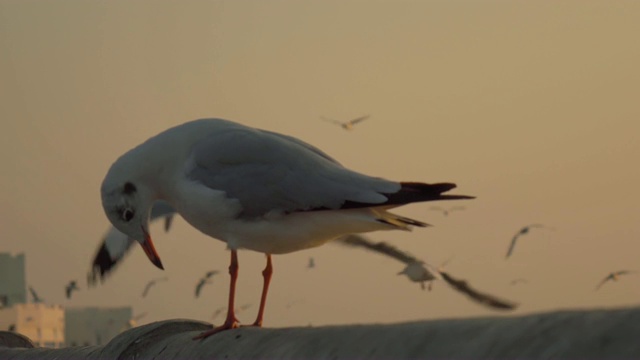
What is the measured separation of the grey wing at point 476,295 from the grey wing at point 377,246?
11.7 inches

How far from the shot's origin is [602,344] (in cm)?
501

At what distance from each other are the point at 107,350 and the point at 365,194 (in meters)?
1.67

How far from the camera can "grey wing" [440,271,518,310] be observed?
362 inches

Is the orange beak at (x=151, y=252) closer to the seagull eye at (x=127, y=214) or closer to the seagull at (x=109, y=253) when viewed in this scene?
the seagull eye at (x=127, y=214)

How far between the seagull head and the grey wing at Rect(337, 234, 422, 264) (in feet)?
4.27

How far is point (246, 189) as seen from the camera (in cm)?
897

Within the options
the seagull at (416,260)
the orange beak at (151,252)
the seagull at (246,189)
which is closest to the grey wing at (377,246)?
the seagull at (416,260)

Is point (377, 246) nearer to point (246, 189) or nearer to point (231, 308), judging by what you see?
point (246, 189)

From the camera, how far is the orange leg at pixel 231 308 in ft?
26.8

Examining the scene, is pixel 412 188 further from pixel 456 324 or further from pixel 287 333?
pixel 456 324

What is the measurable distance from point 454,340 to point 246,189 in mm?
3501

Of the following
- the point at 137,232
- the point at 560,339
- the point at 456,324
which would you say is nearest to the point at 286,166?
the point at 137,232

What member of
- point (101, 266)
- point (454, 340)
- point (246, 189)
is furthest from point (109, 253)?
point (454, 340)

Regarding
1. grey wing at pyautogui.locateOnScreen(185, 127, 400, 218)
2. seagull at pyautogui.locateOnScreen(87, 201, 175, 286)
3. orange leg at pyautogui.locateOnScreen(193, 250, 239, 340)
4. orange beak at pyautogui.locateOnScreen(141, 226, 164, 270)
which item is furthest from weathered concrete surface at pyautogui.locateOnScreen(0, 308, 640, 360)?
seagull at pyautogui.locateOnScreen(87, 201, 175, 286)
